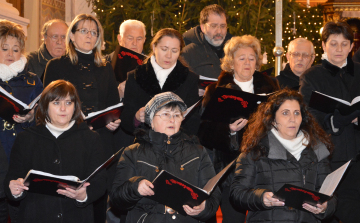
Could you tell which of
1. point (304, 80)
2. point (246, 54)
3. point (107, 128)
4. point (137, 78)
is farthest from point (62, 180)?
point (304, 80)

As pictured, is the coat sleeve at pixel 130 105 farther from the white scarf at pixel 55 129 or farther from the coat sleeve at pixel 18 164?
the coat sleeve at pixel 18 164

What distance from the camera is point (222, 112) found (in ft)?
11.5

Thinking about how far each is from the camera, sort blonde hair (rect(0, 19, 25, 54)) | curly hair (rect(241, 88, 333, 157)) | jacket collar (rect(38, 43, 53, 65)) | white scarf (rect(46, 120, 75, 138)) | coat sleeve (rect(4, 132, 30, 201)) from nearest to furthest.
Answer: coat sleeve (rect(4, 132, 30, 201)) → white scarf (rect(46, 120, 75, 138)) → curly hair (rect(241, 88, 333, 157)) → blonde hair (rect(0, 19, 25, 54)) → jacket collar (rect(38, 43, 53, 65))

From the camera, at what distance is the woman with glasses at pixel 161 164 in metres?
2.84

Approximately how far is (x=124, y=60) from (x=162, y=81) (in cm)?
65

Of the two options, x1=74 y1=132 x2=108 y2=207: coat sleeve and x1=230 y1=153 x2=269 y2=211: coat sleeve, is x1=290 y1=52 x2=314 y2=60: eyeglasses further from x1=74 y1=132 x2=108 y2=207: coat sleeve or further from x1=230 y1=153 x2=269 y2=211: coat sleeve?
→ x1=74 y1=132 x2=108 y2=207: coat sleeve

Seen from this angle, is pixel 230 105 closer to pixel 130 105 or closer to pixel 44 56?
pixel 130 105

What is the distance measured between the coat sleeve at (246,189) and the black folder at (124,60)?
65.7 inches

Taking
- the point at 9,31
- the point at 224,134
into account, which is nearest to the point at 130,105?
the point at 224,134

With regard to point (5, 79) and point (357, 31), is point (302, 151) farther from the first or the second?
point (357, 31)

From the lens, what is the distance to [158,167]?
2973mm

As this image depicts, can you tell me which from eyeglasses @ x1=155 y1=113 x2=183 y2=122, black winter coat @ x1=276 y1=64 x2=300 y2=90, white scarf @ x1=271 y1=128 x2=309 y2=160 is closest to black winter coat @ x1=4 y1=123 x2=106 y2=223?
eyeglasses @ x1=155 y1=113 x2=183 y2=122

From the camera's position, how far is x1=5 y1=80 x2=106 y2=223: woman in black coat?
116 inches

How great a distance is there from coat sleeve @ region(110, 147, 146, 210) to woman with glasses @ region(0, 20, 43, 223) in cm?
101
